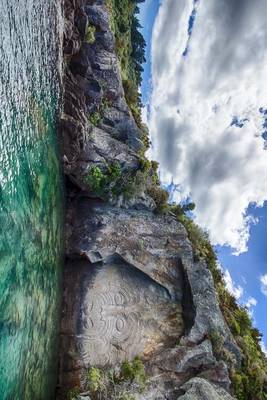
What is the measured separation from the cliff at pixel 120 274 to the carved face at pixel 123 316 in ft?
0.13

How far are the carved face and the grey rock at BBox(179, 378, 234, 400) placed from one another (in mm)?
2031

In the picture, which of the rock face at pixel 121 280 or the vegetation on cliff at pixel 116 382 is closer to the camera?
the vegetation on cliff at pixel 116 382

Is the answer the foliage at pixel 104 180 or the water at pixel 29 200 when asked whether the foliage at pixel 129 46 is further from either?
the water at pixel 29 200

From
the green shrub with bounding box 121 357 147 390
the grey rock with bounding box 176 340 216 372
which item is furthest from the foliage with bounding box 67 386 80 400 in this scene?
the grey rock with bounding box 176 340 216 372

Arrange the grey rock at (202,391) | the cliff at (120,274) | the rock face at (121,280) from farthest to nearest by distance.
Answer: the rock face at (121,280), the cliff at (120,274), the grey rock at (202,391)

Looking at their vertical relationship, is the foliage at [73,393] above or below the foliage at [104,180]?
below

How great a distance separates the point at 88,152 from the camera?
16.6 m

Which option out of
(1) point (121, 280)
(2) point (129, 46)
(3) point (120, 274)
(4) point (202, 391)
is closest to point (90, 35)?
(3) point (120, 274)

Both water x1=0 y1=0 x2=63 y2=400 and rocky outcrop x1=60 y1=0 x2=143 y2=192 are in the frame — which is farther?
rocky outcrop x1=60 y1=0 x2=143 y2=192

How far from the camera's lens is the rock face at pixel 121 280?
1360 centimetres

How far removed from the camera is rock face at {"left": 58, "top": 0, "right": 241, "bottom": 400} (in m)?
13.6

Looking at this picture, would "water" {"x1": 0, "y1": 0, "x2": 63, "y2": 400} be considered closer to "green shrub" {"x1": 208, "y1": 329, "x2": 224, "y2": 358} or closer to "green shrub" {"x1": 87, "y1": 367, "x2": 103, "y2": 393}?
"green shrub" {"x1": 87, "y1": 367, "x2": 103, "y2": 393}

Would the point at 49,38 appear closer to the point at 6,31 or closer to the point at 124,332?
the point at 6,31

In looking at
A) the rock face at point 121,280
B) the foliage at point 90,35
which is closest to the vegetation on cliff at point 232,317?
the rock face at point 121,280
